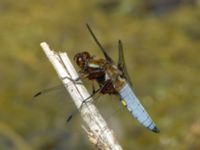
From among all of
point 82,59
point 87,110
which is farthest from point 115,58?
point 87,110

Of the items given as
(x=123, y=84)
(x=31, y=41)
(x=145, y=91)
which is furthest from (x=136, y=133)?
(x=123, y=84)

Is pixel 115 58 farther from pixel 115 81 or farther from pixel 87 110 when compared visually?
pixel 87 110

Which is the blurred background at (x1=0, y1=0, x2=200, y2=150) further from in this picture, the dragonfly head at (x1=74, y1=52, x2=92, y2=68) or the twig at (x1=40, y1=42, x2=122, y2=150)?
the twig at (x1=40, y1=42, x2=122, y2=150)

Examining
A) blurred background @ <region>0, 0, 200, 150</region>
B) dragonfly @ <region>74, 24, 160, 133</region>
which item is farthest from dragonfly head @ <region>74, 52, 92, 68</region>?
blurred background @ <region>0, 0, 200, 150</region>

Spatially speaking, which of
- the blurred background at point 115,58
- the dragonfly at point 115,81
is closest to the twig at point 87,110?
the dragonfly at point 115,81

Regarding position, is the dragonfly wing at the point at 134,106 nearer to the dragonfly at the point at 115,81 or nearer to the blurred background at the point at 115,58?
the dragonfly at the point at 115,81
